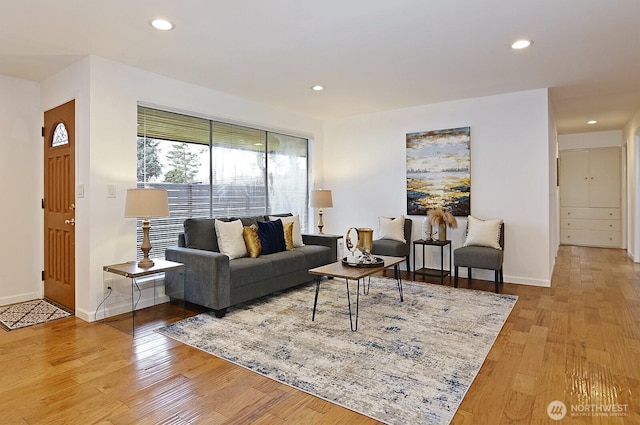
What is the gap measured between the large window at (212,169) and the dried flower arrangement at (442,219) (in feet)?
6.94

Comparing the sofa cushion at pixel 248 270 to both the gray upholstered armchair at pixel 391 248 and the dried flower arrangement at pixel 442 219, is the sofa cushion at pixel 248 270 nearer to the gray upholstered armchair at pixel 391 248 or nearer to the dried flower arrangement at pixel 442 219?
the gray upholstered armchair at pixel 391 248

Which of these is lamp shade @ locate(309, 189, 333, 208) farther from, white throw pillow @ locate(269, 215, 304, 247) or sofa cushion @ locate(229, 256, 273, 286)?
sofa cushion @ locate(229, 256, 273, 286)

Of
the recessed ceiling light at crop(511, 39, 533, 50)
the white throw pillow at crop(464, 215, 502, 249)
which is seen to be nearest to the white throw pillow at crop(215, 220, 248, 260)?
the white throw pillow at crop(464, 215, 502, 249)

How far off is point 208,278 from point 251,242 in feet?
2.54

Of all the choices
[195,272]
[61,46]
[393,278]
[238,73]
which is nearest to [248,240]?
[195,272]

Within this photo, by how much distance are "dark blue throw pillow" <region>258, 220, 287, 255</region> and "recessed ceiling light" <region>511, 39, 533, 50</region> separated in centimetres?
303

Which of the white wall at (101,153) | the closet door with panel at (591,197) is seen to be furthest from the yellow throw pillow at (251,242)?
the closet door with panel at (591,197)

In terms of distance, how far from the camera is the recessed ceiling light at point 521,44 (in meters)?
3.21

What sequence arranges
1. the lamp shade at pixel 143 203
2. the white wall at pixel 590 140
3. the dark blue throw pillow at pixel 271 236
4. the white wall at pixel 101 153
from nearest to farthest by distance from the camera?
the lamp shade at pixel 143 203 < the white wall at pixel 101 153 < the dark blue throw pillow at pixel 271 236 < the white wall at pixel 590 140

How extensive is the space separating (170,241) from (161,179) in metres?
0.69

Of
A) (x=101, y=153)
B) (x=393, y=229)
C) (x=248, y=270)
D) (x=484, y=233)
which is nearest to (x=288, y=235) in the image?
(x=248, y=270)

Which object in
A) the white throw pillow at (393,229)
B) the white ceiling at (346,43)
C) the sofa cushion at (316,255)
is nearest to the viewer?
the white ceiling at (346,43)

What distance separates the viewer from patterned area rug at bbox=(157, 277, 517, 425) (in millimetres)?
2180

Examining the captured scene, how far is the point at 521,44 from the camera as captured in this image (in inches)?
129
